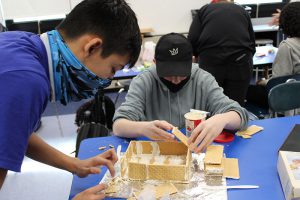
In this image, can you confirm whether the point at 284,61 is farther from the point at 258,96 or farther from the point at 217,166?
the point at 217,166

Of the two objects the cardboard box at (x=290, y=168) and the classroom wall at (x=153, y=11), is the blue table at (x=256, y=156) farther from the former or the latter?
the classroom wall at (x=153, y=11)

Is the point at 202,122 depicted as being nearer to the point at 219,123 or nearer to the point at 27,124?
the point at 219,123

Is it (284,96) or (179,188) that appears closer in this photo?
(179,188)

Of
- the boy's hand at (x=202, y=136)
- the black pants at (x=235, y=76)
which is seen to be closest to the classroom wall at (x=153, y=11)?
the black pants at (x=235, y=76)

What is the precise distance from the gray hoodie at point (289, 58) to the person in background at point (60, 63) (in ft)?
6.78

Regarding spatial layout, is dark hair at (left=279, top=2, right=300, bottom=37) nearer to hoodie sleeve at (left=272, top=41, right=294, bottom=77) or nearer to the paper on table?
hoodie sleeve at (left=272, top=41, right=294, bottom=77)

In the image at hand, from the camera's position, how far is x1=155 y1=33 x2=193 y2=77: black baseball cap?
1688 millimetres

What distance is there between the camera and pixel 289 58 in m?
2.69

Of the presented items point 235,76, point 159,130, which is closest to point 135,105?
point 159,130

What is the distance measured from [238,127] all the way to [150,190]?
0.62 meters

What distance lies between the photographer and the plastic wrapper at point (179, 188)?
108cm

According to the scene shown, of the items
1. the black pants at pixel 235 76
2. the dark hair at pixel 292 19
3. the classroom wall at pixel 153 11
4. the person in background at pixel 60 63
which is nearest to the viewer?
the person in background at pixel 60 63

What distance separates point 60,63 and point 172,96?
3.31 feet

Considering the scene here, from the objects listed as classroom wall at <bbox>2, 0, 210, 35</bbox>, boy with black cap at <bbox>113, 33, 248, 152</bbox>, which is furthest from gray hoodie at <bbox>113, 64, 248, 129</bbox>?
classroom wall at <bbox>2, 0, 210, 35</bbox>
